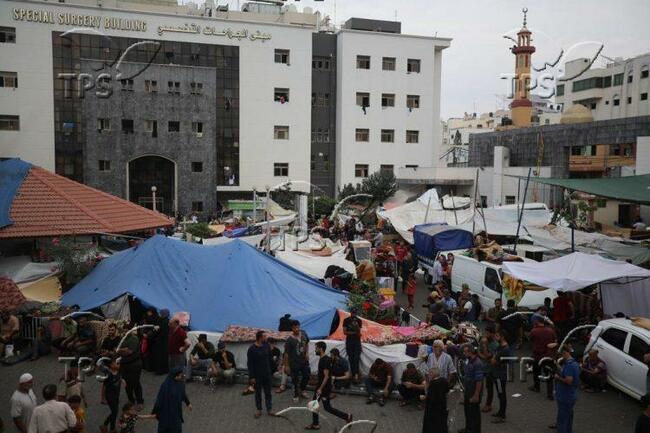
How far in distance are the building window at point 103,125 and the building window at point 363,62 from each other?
20.9 m

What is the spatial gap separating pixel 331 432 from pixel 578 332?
25.7ft

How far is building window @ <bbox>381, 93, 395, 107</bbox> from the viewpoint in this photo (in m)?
50.7

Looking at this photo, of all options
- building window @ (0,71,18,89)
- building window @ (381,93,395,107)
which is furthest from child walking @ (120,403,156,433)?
building window @ (381,93,395,107)

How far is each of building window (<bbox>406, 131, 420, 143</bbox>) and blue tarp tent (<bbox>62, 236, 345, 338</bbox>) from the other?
3671 centimetres

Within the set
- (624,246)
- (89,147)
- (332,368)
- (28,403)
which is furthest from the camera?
(89,147)

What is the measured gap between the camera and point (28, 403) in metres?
8.47

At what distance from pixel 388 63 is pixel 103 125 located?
24.0 meters

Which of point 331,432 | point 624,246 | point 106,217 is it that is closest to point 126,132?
point 106,217

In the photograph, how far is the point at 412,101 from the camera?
51469 mm

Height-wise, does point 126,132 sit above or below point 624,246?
above

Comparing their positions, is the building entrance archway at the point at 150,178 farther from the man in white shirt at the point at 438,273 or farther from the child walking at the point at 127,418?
the child walking at the point at 127,418

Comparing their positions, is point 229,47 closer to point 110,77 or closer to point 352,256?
point 110,77

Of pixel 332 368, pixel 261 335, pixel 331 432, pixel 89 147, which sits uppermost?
pixel 89 147

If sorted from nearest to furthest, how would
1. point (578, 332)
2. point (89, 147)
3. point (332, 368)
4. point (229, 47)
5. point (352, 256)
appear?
point (332, 368)
point (578, 332)
point (352, 256)
point (89, 147)
point (229, 47)
